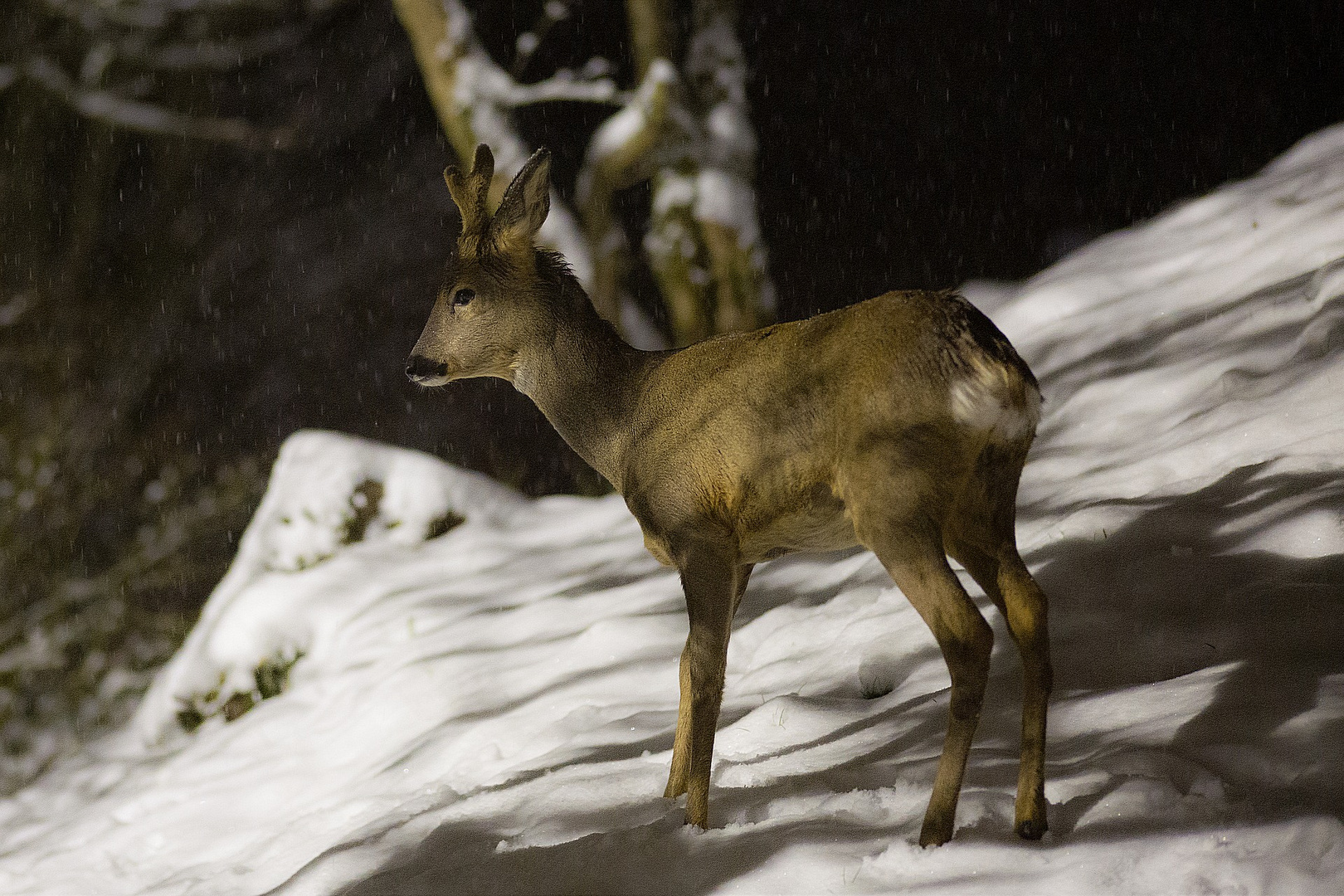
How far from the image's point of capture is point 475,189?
384 cm

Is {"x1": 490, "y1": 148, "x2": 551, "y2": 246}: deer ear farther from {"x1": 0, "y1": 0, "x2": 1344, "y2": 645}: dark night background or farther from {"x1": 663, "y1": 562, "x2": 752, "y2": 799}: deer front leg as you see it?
{"x1": 0, "y1": 0, "x2": 1344, "y2": 645}: dark night background

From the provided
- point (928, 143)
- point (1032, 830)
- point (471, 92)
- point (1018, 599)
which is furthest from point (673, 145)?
point (1032, 830)

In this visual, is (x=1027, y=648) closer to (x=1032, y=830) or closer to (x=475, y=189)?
(x=1032, y=830)

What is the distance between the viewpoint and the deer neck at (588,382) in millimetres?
3576

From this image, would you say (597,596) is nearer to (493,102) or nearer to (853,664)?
(853,664)

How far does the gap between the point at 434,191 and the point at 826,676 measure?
8989mm

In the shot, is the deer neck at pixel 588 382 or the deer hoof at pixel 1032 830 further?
the deer neck at pixel 588 382

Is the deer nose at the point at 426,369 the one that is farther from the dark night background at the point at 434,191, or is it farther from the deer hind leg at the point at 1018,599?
the dark night background at the point at 434,191

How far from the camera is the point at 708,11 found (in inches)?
289

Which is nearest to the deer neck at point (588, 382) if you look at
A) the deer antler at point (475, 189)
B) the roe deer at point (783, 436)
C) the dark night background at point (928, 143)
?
the roe deer at point (783, 436)

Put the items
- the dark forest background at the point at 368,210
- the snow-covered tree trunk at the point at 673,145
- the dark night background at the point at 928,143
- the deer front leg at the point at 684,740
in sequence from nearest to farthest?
the deer front leg at the point at 684,740 < the snow-covered tree trunk at the point at 673,145 < the dark night background at the point at 928,143 < the dark forest background at the point at 368,210

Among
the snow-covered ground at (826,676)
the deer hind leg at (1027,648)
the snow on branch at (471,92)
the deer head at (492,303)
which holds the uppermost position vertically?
the snow on branch at (471,92)

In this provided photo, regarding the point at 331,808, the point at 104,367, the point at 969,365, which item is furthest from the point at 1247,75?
the point at 104,367

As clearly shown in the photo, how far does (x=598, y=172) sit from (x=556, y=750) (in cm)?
426
